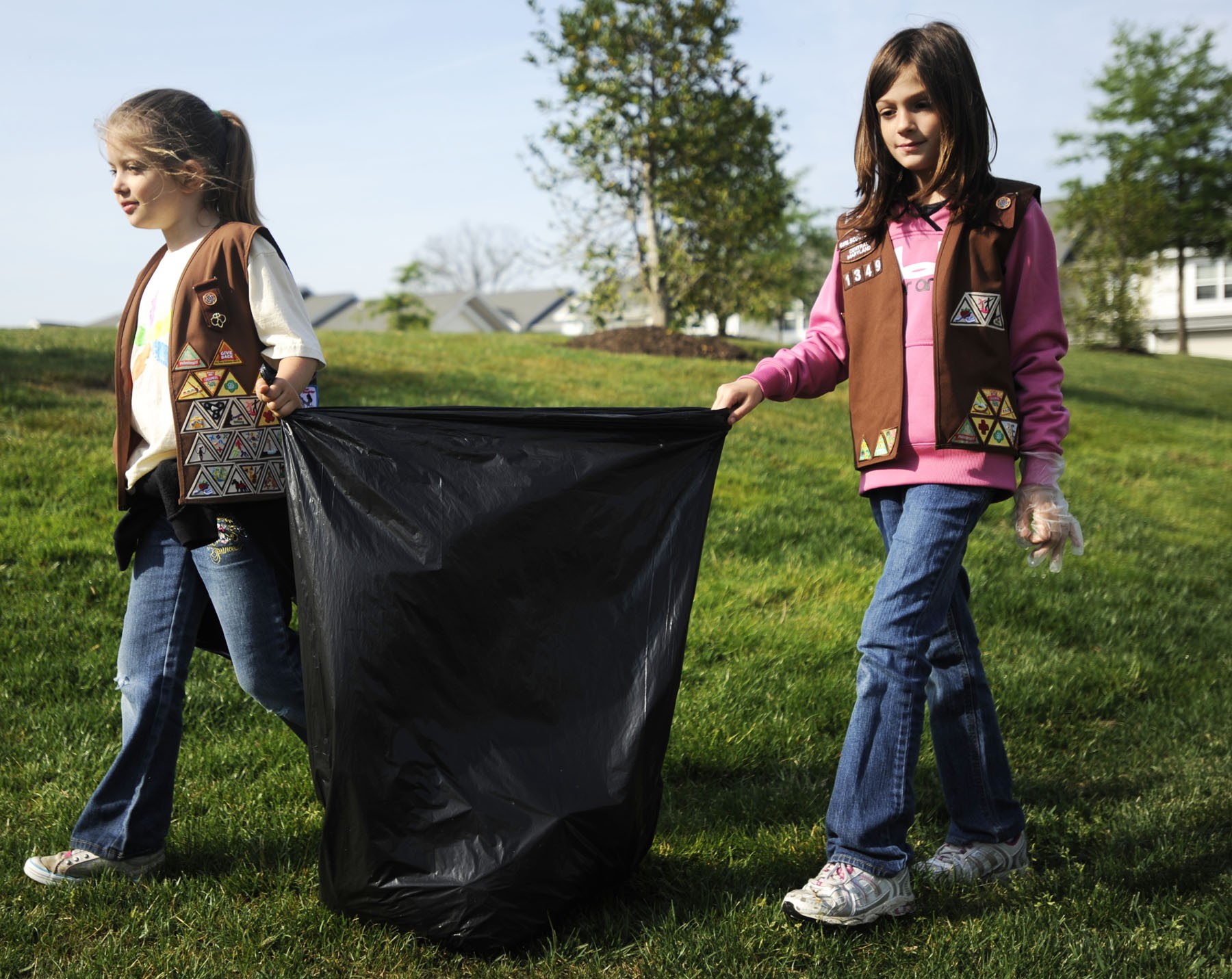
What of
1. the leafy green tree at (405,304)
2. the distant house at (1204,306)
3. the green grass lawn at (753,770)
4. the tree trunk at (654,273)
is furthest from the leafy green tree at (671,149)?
the distant house at (1204,306)

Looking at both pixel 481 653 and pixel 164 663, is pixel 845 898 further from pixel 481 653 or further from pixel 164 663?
pixel 164 663

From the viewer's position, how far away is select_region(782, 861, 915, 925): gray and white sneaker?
239cm

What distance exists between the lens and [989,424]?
8.13 ft

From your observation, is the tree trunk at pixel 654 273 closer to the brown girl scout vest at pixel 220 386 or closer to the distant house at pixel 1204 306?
the brown girl scout vest at pixel 220 386

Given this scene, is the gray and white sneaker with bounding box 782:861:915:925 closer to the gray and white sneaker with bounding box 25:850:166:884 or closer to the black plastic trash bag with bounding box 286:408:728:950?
the black plastic trash bag with bounding box 286:408:728:950

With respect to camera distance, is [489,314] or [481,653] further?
[489,314]

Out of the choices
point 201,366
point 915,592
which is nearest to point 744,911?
point 915,592

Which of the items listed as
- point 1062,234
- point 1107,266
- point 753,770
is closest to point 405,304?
point 1107,266

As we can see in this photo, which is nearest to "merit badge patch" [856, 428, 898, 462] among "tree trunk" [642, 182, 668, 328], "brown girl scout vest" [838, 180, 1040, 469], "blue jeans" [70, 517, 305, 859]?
"brown girl scout vest" [838, 180, 1040, 469]

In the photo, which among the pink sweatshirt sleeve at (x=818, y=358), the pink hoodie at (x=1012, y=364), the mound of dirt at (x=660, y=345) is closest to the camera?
the pink hoodie at (x=1012, y=364)

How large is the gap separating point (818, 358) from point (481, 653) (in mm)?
1129

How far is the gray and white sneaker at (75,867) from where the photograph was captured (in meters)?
2.61

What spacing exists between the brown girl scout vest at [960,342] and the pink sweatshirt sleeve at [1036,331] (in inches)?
1.0

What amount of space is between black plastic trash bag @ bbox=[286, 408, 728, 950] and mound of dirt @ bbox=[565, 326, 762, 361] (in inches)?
442
